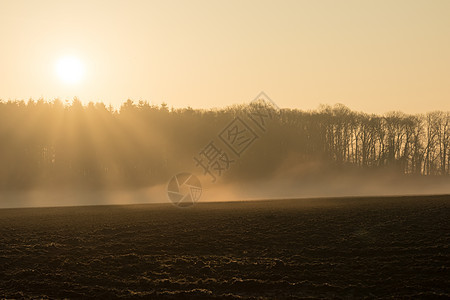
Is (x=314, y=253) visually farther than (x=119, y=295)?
Yes

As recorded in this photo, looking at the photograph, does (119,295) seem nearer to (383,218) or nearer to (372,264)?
(372,264)

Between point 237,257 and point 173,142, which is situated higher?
point 173,142

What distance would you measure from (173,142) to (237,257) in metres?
63.0

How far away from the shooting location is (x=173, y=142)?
79625mm

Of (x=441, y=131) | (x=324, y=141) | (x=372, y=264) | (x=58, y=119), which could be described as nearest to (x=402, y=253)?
(x=372, y=264)

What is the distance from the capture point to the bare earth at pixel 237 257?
13.6m

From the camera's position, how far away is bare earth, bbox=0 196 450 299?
1361 cm

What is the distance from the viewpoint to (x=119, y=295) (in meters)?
13.4

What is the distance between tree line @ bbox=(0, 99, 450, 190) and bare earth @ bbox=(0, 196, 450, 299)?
4667 centimetres

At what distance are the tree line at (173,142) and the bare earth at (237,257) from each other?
46670 mm

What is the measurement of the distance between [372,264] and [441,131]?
89640 mm

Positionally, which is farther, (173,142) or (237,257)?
(173,142)

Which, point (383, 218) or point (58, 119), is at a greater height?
point (58, 119)

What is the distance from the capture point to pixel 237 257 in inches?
694
